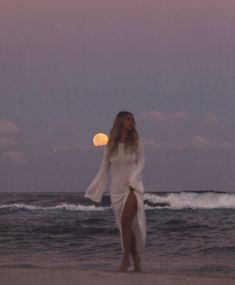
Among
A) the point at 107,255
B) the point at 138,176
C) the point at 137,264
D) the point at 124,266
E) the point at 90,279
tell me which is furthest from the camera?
the point at 107,255

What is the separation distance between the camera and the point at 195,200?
40812mm

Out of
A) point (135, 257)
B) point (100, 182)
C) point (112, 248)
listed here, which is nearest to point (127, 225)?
point (135, 257)

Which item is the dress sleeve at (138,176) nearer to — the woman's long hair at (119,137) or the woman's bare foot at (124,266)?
the woman's long hair at (119,137)

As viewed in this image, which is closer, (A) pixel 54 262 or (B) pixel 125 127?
(B) pixel 125 127

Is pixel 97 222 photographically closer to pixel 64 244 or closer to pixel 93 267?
pixel 64 244

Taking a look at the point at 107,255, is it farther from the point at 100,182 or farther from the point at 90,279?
the point at 90,279

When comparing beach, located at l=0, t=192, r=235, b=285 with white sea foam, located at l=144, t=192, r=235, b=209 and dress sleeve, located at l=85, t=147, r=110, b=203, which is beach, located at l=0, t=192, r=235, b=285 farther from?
white sea foam, located at l=144, t=192, r=235, b=209

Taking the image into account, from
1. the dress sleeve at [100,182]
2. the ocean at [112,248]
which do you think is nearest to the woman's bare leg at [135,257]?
the dress sleeve at [100,182]

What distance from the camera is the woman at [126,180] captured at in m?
6.98

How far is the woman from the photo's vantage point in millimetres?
6977

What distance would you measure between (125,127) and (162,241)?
9438 mm

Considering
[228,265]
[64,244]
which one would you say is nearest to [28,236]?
[64,244]

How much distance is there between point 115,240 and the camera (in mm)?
16203

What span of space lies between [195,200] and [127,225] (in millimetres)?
34123
